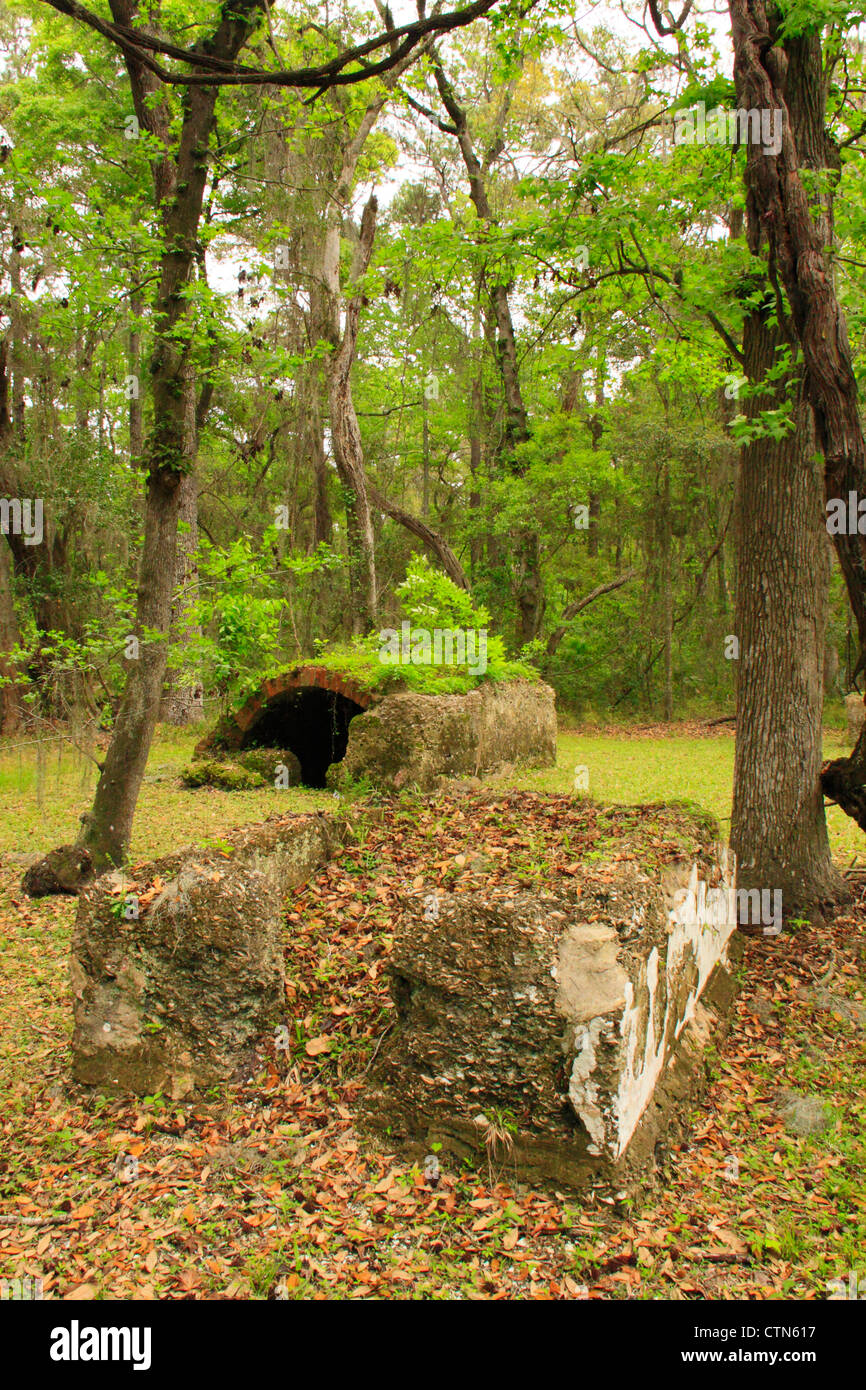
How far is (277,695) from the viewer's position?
12.0 metres

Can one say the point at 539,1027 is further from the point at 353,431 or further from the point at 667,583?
the point at 667,583

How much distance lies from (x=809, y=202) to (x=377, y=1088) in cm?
618

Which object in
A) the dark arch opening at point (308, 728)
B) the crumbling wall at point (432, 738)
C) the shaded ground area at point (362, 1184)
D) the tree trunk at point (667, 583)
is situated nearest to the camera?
the shaded ground area at point (362, 1184)

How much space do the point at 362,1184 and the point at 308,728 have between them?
9519 millimetres

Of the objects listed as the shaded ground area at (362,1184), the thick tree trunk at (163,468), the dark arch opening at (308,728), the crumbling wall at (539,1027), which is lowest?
the shaded ground area at (362,1184)

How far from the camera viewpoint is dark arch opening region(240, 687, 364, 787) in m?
12.3

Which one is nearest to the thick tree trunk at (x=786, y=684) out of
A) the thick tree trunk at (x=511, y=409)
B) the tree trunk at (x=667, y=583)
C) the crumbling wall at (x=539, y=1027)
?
the crumbling wall at (x=539, y=1027)

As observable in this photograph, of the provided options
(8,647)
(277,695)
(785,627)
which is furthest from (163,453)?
(8,647)

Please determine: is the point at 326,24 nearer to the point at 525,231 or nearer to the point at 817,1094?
the point at 525,231

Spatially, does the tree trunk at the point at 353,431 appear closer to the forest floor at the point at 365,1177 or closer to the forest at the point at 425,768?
the forest at the point at 425,768

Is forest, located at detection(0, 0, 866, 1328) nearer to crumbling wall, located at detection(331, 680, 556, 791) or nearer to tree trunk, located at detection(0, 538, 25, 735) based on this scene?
crumbling wall, located at detection(331, 680, 556, 791)

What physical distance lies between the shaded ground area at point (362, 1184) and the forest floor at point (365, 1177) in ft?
0.03

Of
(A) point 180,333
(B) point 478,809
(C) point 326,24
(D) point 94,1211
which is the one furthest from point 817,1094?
(C) point 326,24

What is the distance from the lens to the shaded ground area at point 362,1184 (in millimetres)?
3350
